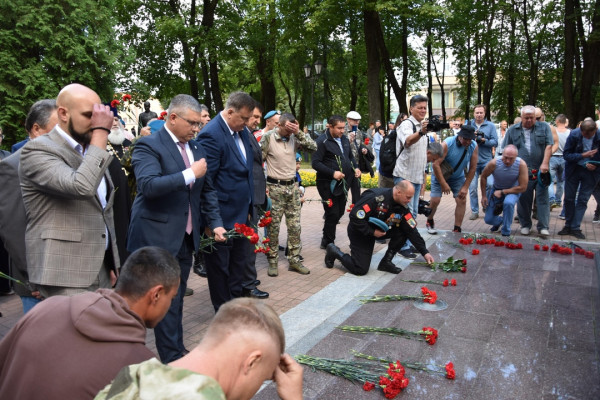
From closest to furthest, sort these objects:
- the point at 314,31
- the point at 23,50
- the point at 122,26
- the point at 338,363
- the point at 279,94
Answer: the point at 338,363, the point at 23,50, the point at 314,31, the point at 122,26, the point at 279,94

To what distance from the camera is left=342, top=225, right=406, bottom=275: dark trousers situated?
5.45 meters

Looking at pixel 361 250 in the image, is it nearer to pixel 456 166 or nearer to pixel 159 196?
pixel 456 166

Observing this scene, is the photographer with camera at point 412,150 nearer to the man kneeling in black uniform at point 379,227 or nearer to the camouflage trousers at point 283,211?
the man kneeling in black uniform at point 379,227

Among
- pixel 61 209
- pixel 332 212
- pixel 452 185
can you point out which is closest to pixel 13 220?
pixel 61 209

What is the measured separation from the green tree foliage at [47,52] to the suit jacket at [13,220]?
9.16 meters

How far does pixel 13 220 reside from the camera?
2.90 m

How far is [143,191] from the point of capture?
287 centimetres

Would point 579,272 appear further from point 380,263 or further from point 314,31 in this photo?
point 314,31

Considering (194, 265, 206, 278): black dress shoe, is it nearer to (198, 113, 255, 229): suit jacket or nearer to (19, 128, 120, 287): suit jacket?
(198, 113, 255, 229): suit jacket

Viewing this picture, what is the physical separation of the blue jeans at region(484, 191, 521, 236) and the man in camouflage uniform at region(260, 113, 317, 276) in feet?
12.0

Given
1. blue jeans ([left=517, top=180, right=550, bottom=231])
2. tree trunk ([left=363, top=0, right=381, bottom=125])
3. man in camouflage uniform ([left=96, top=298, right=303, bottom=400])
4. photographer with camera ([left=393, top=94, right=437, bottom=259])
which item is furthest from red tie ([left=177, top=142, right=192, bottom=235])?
tree trunk ([left=363, top=0, right=381, bottom=125])

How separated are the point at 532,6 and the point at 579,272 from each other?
78.3 ft

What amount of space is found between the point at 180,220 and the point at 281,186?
8.65 ft

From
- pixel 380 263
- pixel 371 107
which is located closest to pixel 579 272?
pixel 380 263
